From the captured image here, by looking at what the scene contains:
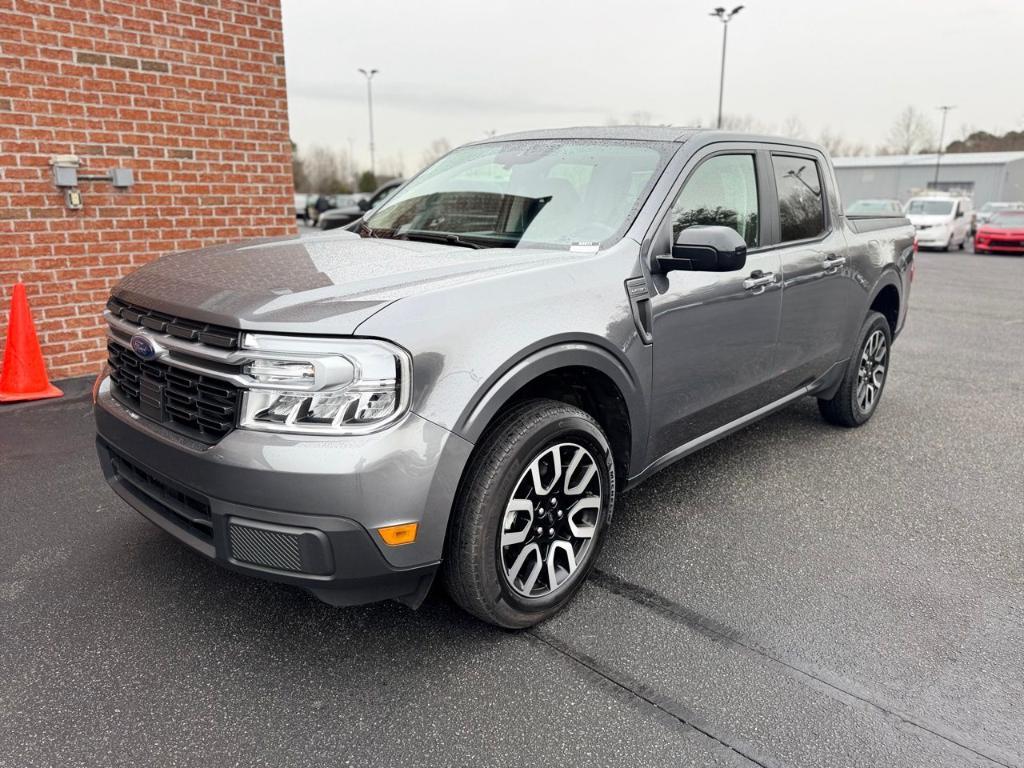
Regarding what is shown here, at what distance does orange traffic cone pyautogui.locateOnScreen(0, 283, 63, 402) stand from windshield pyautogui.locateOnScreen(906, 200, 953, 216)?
2549 centimetres

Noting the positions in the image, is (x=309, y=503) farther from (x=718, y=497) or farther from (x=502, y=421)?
(x=718, y=497)

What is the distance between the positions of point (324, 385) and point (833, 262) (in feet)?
10.5

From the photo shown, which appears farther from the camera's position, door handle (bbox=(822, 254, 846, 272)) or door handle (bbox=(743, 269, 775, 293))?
door handle (bbox=(822, 254, 846, 272))

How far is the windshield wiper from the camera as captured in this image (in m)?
3.12

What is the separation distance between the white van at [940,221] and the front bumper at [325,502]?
24664 mm

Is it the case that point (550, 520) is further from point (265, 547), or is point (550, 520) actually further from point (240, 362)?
point (240, 362)

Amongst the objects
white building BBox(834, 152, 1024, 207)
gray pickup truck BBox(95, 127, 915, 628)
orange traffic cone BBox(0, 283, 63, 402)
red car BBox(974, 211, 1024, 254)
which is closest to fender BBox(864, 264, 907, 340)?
gray pickup truck BBox(95, 127, 915, 628)

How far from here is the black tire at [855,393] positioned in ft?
15.8

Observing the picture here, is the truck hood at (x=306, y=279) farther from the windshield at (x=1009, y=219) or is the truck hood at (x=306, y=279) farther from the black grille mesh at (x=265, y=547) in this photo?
the windshield at (x=1009, y=219)

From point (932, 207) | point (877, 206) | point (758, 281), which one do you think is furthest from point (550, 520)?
point (932, 207)

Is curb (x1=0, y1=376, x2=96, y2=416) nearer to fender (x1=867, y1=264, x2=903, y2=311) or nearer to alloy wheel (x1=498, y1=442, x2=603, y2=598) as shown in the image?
alloy wheel (x1=498, y1=442, x2=603, y2=598)

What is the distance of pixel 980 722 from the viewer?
225 centimetres

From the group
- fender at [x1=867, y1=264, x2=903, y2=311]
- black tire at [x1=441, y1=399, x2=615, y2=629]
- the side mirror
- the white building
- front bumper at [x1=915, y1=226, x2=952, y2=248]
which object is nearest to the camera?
black tire at [x1=441, y1=399, x2=615, y2=629]

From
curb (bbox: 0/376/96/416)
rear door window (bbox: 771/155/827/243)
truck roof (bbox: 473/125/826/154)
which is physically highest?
truck roof (bbox: 473/125/826/154)
